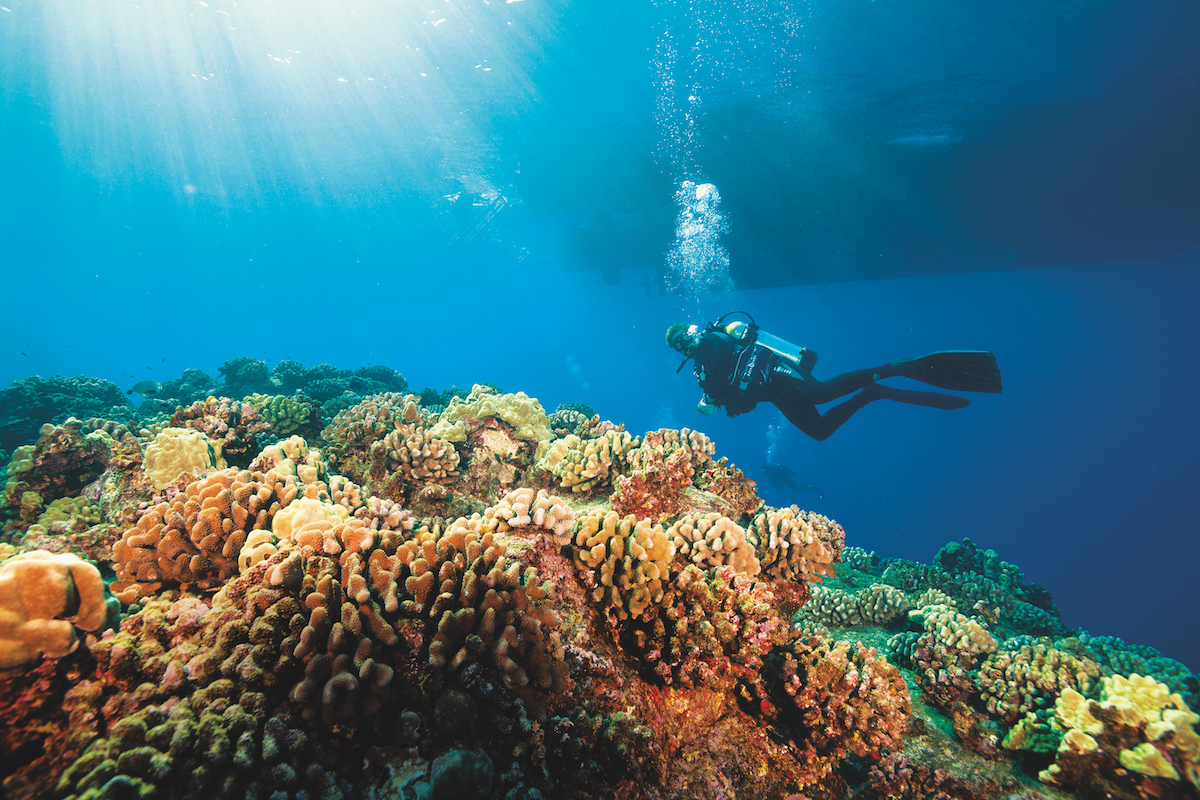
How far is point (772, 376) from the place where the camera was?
9641 millimetres

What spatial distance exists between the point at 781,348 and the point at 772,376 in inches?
33.4

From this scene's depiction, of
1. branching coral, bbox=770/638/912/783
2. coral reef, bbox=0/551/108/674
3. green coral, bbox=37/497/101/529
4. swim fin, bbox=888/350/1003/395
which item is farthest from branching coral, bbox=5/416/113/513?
swim fin, bbox=888/350/1003/395

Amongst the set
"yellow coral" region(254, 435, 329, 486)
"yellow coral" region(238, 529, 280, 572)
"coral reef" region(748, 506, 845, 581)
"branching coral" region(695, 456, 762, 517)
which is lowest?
"yellow coral" region(238, 529, 280, 572)

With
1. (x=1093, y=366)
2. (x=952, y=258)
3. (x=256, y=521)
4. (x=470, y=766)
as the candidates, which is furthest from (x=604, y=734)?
(x=1093, y=366)

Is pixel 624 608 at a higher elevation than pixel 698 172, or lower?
lower

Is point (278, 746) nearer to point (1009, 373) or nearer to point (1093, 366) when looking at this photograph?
point (1009, 373)

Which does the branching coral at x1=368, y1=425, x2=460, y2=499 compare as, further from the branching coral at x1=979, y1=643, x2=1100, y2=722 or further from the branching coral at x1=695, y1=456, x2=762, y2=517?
the branching coral at x1=979, y1=643, x2=1100, y2=722

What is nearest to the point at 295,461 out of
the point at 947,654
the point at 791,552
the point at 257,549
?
the point at 257,549

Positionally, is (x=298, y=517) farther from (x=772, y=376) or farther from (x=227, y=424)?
(x=772, y=376)

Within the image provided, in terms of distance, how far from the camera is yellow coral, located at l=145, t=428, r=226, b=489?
15.9 ft

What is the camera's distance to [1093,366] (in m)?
82.5

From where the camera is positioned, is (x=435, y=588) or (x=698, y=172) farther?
(x=698, y=172)

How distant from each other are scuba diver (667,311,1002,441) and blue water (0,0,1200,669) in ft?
40.8

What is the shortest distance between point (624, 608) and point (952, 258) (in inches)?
1325
